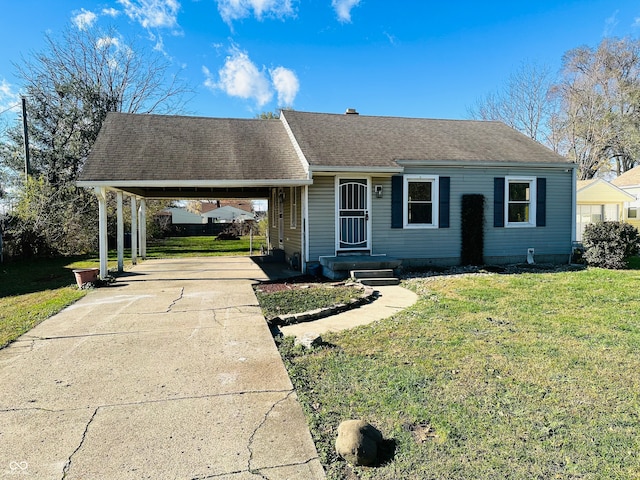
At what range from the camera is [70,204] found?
57.7ft

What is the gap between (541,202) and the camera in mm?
11883

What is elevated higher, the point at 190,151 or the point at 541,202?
the point at 190,151

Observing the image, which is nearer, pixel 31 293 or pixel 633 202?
pixel 31 293

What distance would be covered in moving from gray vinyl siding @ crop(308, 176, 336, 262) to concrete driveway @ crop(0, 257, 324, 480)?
4.28 metres

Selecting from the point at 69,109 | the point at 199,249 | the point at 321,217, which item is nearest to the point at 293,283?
the point at 321,217

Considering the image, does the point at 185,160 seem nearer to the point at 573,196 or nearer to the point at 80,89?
the point at 573,196

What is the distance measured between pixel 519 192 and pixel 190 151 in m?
9.40

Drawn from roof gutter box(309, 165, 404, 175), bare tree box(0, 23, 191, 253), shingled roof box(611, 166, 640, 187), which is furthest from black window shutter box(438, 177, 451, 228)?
shingled roof box(611, 166, 640, 187)

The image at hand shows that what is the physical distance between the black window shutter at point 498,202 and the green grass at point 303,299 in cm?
560

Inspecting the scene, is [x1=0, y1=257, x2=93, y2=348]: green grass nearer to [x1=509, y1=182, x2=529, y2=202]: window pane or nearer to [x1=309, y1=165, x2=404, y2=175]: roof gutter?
[x1=309, y1=165, x2=404, y2=175]: roof gutter

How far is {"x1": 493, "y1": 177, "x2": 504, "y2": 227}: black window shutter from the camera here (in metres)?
11.6

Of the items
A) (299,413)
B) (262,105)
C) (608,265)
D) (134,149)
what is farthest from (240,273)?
(262,105)

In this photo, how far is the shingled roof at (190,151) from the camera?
9.68 metres

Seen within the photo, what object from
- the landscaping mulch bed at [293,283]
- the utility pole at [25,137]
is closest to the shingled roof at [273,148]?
the landscaping mulch bed at [293,283]
